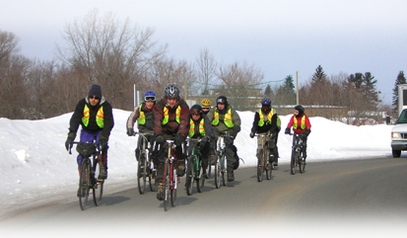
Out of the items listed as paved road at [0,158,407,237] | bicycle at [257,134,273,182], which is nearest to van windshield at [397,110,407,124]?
paved road at [0,158,407,237]

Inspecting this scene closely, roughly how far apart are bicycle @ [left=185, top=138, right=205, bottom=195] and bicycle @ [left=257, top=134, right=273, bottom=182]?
2.34m

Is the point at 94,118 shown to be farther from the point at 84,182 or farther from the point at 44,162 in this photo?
the point at 44,162

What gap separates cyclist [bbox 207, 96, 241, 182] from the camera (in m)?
11.8

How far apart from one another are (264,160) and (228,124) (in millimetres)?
1475

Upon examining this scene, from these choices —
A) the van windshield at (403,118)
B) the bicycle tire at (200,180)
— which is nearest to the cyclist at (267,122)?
the bicycle tire at (200,180)

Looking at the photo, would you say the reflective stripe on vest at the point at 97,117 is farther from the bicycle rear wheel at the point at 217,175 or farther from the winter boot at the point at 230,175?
the winter boot at the point at 230,175

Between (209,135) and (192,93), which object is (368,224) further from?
(192,93)

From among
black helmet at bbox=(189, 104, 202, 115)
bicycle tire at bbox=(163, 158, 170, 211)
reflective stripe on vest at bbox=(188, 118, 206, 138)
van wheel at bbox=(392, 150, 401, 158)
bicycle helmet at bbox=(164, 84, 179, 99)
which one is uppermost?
bicycle helmet at bbox=(164, 84, 179, 99)

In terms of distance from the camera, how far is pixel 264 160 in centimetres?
1270

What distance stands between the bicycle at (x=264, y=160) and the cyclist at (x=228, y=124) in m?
0.66

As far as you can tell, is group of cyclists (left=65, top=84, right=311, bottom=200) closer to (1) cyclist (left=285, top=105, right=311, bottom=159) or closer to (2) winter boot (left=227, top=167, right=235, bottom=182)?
(2) winter boot (left=227, top=167, right=235, bottom=182)

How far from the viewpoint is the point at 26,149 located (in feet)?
45.8

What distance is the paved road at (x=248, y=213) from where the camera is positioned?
6852 millimetres

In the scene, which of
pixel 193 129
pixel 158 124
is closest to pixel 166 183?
pixel 158 124
